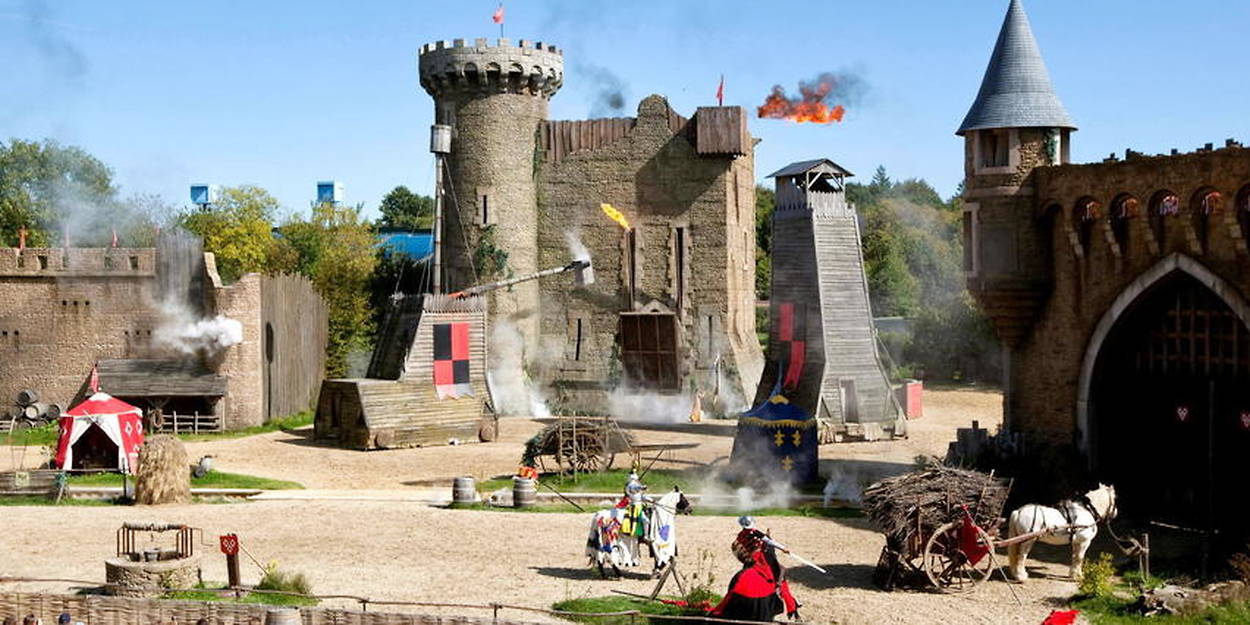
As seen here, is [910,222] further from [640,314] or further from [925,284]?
[640,314]

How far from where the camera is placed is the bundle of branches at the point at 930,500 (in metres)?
21.0

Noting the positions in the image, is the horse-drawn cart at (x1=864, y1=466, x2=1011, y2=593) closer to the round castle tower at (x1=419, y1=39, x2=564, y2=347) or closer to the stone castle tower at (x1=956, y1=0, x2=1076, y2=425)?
the stone castle tower at (x1=956, y1=0, x2=1076, y2=425)

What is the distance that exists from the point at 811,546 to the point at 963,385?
3856cm

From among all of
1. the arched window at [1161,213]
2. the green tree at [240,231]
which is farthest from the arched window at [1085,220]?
the green tree at [240,231]

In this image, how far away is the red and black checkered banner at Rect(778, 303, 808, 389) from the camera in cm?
4328

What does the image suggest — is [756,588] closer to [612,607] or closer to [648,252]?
[612,607]

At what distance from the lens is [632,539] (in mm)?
22344

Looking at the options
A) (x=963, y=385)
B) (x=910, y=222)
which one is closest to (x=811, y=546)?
(x=963, y=385)

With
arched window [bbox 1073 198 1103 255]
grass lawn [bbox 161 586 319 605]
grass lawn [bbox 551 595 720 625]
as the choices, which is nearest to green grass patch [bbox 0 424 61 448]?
grass lawn [bbox 161 586 319 605]

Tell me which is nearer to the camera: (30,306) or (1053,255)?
(1053,255)

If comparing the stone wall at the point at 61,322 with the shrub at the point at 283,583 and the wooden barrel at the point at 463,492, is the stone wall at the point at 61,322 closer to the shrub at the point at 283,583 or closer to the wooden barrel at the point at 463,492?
the wooden barrel at the point at 463,492

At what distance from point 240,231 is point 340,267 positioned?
6.31 m

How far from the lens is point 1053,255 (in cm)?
2867

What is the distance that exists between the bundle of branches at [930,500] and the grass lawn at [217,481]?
16629 mm
